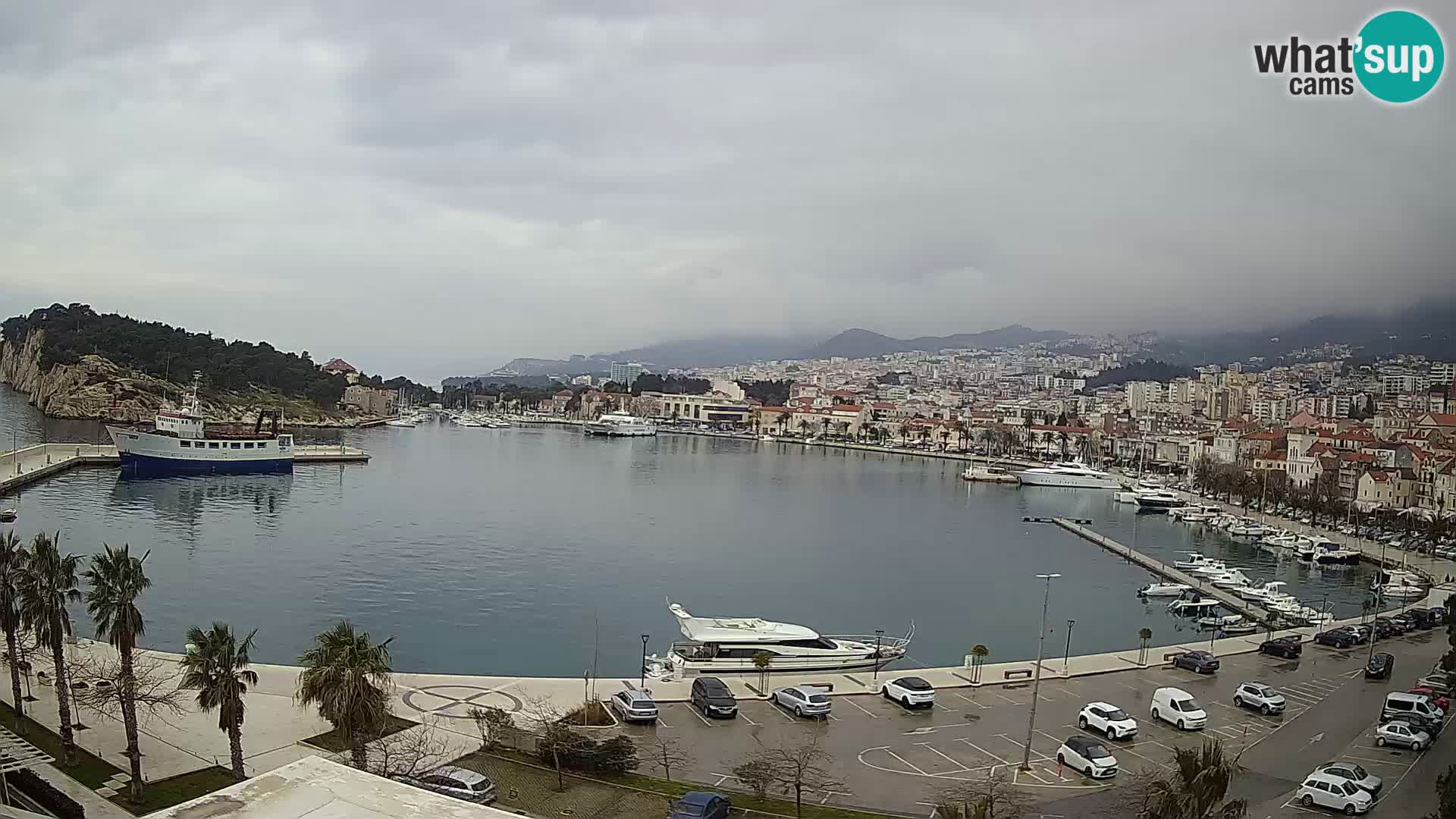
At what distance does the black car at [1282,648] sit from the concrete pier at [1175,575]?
5172 mm

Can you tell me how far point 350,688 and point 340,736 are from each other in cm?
244

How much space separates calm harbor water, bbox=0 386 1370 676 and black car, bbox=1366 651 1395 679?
5.25 meters

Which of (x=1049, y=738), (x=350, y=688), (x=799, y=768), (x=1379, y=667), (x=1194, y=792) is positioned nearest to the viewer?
(x=1194, y=792)

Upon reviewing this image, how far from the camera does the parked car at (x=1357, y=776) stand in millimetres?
10671

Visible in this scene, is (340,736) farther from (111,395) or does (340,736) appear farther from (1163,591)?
(111,395)

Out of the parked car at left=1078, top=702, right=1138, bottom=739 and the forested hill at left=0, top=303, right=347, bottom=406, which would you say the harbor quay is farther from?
the forested hill at left=0, top=303, right=347, bottom=406

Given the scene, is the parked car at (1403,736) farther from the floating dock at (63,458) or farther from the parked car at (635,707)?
the floating dock at (63,458)

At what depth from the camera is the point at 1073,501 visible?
56156 mm

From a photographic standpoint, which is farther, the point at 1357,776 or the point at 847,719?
the point at 847,719

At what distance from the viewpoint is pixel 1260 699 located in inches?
572

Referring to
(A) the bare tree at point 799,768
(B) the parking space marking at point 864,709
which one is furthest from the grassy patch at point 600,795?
(B) the parking space marking at point 864,709

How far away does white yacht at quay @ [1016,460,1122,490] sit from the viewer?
2493 inches

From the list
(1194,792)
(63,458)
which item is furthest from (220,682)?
(63,458)

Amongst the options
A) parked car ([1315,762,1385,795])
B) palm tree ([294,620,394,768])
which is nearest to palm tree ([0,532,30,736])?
palm tree ([294,620,394,768])
